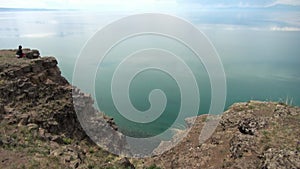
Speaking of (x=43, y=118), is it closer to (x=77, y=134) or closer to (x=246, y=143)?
(x=77, y=134)

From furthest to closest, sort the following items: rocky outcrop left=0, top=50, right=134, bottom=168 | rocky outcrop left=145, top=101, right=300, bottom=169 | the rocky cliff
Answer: rocky outcrop left=145, top=101, right=300, bottom=169 < the rocky cliff < rocky outcrop left=0, top=50, right=134, bottom=168

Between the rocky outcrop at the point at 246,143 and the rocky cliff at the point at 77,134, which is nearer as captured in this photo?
the rocky cliff at the point at 77,134

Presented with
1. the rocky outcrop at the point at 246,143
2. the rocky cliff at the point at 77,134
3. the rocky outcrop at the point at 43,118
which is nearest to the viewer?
the rocky outcrop at the point at 43,118

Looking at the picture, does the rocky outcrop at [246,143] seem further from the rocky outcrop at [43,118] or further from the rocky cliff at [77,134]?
the rocky outcrop at [43,118]

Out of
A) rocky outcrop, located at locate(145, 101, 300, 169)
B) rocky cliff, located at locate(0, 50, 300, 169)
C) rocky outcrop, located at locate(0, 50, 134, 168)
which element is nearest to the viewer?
rocky outcrop, located at locate(0, 50, 134, 168)

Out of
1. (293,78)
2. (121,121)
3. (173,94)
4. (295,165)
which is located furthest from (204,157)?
(293,78)

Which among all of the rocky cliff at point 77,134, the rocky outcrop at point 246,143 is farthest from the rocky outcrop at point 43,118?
the rocky outcrop at point 246,143

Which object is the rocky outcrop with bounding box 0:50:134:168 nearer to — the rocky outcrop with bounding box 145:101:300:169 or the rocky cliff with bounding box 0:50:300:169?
the rocky cliff with bounding box 0:50:300:169

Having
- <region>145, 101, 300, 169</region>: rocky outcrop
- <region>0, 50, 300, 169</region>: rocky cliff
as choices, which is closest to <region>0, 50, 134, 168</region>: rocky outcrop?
<region>0, 50, 300, 169</region>: rocky cliff
